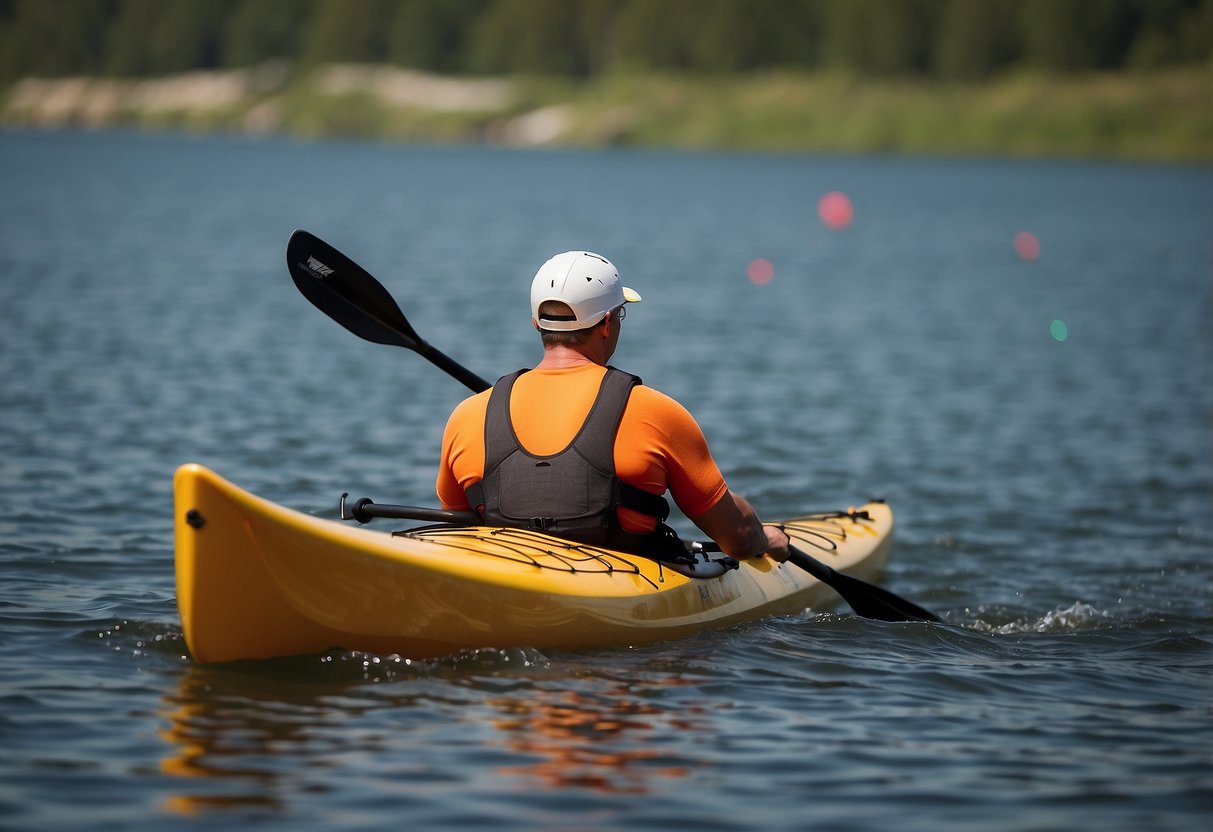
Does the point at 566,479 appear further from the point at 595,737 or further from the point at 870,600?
the point at 870,600

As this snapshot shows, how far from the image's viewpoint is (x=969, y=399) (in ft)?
51.5

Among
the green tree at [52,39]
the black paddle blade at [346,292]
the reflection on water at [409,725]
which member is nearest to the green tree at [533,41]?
the green tree at [52,39]

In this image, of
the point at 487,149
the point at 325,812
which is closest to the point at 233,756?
the point at 325,812

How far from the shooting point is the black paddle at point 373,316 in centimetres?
766

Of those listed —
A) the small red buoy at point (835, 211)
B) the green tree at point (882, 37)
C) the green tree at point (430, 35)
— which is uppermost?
the green tree at point (430, 35)

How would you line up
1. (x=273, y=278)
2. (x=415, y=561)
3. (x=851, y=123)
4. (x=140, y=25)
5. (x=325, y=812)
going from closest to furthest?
(x=325, y=812) < (x=415, y=561) < (x=273, y=278) < (x=851, y=123) < (x=140, y=25)

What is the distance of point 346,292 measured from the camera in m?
8.07

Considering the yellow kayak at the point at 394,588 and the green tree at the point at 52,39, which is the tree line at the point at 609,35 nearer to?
the green tree at the point at 52,39

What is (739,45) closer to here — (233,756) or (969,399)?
(969,399)

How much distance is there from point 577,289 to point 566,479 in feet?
2.49

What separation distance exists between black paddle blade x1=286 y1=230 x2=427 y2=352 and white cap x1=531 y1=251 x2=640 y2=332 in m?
1.66

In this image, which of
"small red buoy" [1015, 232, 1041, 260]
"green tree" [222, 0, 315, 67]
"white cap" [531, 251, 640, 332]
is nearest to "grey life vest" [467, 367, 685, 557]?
"white cap" [531, 251, 640, 332]

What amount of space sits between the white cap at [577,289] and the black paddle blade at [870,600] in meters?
1.88

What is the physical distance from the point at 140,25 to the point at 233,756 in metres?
122
